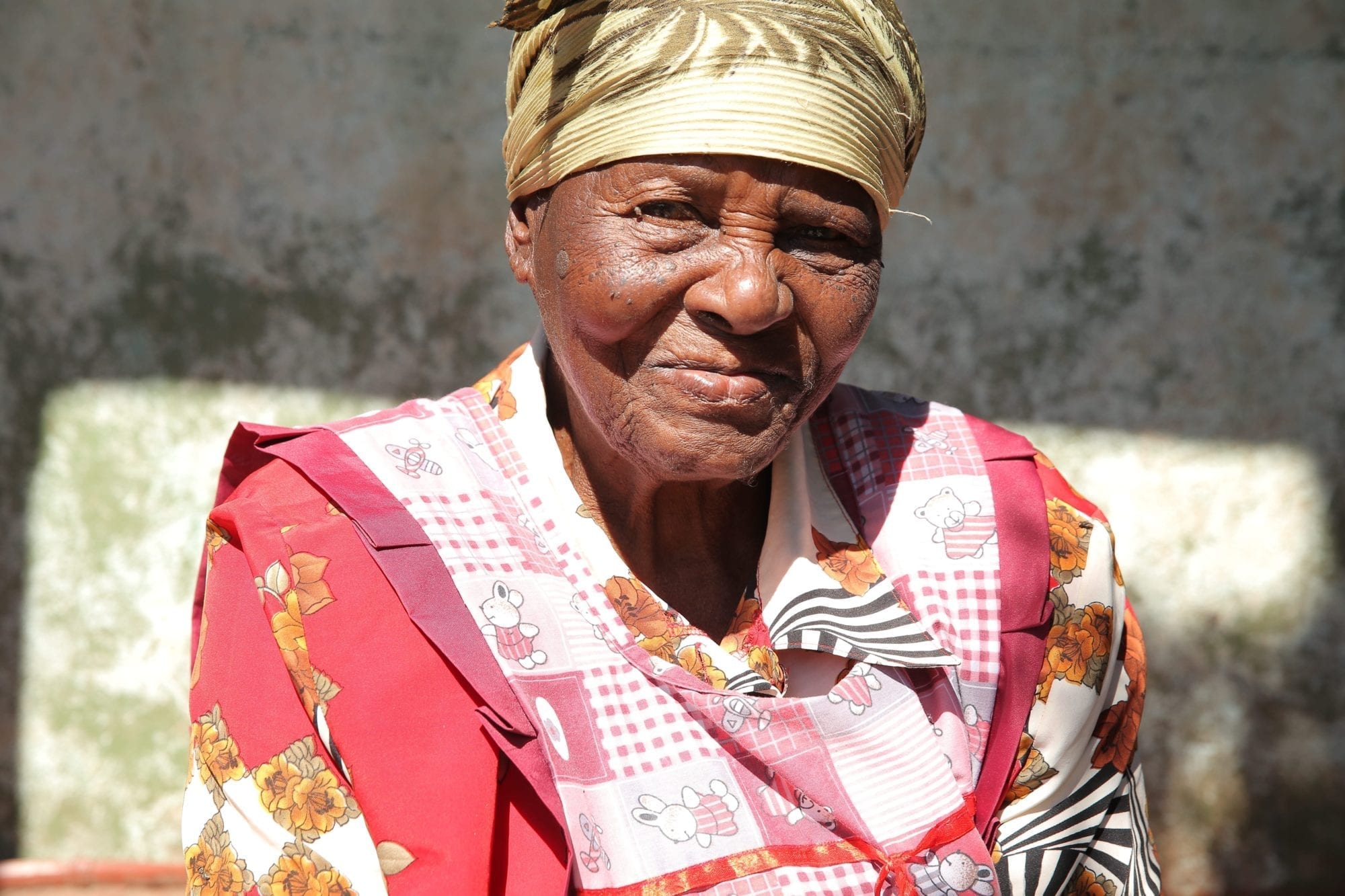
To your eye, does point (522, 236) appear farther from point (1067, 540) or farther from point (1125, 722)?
point (1125, 722)

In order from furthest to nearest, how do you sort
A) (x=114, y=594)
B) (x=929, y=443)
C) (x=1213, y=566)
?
1. (x=1213, y=566)
2. (x=114, y=594)
3. (x=929, y=443)

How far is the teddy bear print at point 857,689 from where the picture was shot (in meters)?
1.63

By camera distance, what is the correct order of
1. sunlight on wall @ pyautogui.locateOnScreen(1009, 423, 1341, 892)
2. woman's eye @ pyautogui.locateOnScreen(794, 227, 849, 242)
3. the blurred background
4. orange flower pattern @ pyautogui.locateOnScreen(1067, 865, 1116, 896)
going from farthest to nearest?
1. sunlight on wall @ pyautogui.locateOnScreen(1009, 423, 1341, 892)
2. the blurred background
3. orange flower pattern @ pyautogui.locateOnScreen(1067, 865, 1116, 896)
4. woman's eye @ pyautogui.locateOnScreen(794, 227, 849, 242)

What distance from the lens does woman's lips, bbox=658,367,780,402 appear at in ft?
4.99

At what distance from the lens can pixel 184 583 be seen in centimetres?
317

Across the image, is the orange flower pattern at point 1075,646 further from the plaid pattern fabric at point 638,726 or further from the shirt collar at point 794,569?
the plaid pattern fabric at point 638,726

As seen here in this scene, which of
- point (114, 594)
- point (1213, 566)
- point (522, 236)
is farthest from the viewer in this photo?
point (1213, 566)

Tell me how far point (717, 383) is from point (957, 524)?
0.49m

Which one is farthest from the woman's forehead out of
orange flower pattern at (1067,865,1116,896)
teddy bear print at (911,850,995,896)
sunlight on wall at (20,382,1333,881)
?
sunlight on wall at (20,382,1333,881)

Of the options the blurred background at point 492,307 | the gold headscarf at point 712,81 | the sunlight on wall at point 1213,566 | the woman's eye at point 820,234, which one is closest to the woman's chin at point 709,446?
the woman's eye at point 820,234

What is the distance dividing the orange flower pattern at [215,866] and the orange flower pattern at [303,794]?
7cm

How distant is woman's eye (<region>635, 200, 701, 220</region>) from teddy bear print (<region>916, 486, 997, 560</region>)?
23.7 inches

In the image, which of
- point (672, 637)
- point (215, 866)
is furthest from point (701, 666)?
point (215, 866)

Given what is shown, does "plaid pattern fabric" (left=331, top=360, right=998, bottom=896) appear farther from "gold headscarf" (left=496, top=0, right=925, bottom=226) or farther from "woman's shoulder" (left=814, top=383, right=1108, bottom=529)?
"gold headscarf" (left=496, top=0, right=925, bottom=226)
